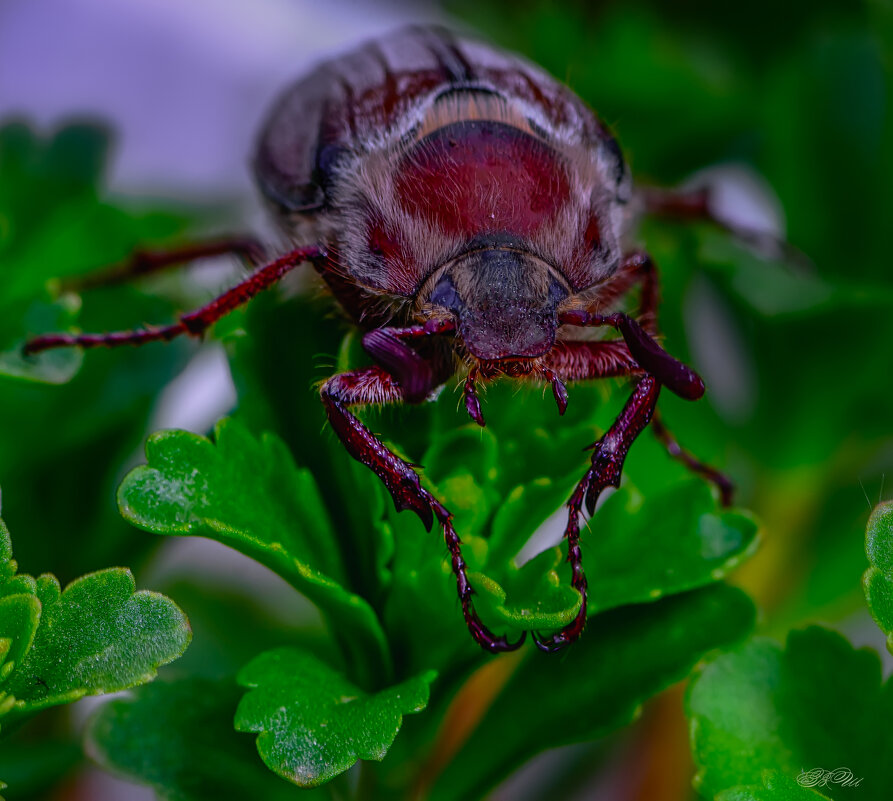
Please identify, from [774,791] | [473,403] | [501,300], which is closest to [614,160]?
[501,300]

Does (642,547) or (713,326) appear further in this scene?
(713,326)

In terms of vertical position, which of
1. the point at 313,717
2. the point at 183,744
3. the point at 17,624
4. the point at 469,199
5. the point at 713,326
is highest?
the point at 469,199

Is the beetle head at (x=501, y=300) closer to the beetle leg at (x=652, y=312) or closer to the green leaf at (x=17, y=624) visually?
the beetle leg at (x=652, y=312)

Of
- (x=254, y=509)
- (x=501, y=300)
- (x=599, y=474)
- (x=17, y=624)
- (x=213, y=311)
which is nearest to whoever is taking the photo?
(x=17, y=624)

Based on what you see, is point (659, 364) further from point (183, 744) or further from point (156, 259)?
point (156, 259)

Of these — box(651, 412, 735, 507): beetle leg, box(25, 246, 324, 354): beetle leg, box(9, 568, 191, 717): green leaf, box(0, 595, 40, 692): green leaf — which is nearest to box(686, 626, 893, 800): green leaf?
box(651, 412, 735, 507): beetle leg

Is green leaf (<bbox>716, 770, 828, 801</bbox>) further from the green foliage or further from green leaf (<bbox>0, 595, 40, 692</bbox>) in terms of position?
green leaf (<bbox>0, 595, 40, 692</bbox>)

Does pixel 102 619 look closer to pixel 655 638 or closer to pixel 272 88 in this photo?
pixel 655 638
